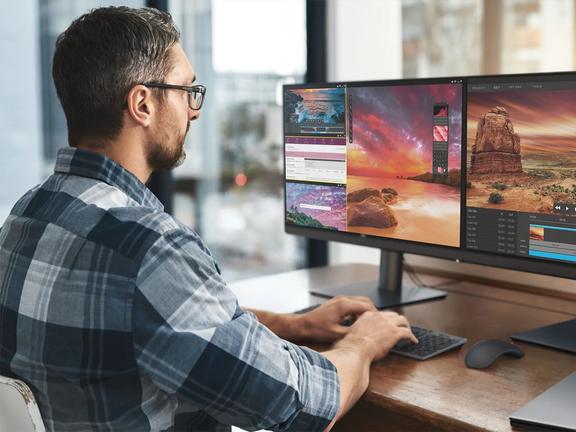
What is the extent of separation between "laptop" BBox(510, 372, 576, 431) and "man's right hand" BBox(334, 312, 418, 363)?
0.30 m

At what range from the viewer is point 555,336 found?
4.93ft

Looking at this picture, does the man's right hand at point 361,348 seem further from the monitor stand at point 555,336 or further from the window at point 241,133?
the window at point 241,133

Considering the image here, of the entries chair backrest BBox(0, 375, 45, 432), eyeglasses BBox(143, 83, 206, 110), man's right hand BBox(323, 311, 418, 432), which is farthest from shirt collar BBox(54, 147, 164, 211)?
man's right hand BBox(323, 311, 418, 432)

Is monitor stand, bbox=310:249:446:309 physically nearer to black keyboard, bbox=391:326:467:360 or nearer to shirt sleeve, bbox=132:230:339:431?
black keyboard, bbox=391:326:467:360

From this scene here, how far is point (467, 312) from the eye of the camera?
173 cm

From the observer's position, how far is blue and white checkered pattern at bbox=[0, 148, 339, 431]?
983 mm

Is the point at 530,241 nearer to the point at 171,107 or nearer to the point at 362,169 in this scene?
the point at 362,169

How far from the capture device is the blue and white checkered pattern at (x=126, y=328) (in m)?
0.98

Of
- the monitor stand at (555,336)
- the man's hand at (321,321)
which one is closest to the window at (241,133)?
the man's hand at (321,321)

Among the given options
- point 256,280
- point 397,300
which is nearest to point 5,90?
point 256,280

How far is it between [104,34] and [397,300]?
38.7 inches

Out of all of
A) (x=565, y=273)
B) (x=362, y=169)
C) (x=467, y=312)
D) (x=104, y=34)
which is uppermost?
(x=104, y=34)

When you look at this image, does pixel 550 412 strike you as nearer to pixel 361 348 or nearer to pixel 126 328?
pixel 361 348

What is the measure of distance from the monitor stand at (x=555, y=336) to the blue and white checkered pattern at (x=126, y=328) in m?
0.57
